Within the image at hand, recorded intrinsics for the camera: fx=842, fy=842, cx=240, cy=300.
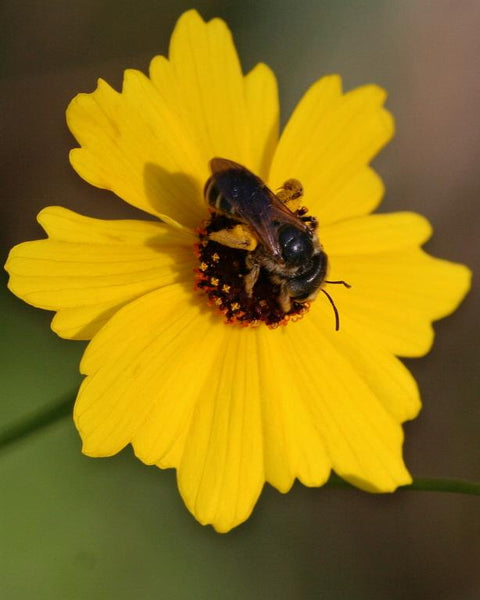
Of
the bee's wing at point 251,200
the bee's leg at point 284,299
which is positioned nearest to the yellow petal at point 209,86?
the bee's wing at point 251,200

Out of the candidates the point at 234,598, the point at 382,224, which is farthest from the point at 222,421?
the point at 234,598

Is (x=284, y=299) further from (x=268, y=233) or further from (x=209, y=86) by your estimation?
(x=209, y=86)

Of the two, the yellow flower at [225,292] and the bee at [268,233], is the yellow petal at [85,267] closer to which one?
the yellow flower at [225,292]

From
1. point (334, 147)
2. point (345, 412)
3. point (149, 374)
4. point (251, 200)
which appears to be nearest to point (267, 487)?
point (345, 412)

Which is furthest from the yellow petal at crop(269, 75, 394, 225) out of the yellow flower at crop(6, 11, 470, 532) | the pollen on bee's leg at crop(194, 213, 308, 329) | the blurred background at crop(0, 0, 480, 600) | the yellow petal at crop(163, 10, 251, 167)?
the blurred background at crop(0, 0, 480, 600)

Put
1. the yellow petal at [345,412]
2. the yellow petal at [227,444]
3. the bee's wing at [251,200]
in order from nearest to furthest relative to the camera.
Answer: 1. the bee's wing at [251,200]
2. the yellow petal at [227,444]
3. the yellow petal at [345,412]

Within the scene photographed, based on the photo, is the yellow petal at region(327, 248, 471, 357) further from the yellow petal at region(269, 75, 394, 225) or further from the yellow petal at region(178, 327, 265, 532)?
the yellow petal at region(178, 327, 265, 532)

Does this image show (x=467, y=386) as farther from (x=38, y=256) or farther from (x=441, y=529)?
(x=38, y=256)
